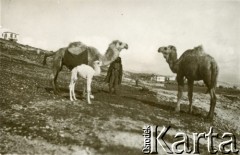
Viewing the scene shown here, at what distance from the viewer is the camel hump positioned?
613 cm

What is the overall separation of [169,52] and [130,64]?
2.96 ft

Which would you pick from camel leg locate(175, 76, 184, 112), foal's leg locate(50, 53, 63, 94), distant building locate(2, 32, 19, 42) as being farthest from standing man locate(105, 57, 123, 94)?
distant building locate(2, 32, 19, 42)

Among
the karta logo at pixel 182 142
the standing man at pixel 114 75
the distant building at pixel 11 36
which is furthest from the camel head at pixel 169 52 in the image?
the distant building at pixel 11 36

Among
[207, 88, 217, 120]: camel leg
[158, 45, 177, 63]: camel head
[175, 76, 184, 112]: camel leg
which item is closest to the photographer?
[207, 88, 217, 120]: camel leg

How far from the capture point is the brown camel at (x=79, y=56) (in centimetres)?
609

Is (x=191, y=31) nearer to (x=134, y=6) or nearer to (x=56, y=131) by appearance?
(x=134, y=6)

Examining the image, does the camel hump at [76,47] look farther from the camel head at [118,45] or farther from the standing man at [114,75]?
the standing man at [114,75]

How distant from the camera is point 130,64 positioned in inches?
261

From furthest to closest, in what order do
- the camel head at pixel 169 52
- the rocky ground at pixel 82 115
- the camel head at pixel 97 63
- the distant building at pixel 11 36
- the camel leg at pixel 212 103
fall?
the distant building at pixel 11 36 → the camel head at pixel 169 52 → the camel leg at pixel 212 103 → the camel head at pixel 97 63 → the rocky ground at pixel 82 115

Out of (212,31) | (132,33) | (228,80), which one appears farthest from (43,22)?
(228,80)

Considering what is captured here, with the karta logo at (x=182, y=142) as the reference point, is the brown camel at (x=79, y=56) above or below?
above

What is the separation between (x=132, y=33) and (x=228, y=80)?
233 centimetres

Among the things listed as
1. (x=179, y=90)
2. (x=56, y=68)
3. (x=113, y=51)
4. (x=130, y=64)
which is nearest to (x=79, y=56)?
(x=56, y=68)

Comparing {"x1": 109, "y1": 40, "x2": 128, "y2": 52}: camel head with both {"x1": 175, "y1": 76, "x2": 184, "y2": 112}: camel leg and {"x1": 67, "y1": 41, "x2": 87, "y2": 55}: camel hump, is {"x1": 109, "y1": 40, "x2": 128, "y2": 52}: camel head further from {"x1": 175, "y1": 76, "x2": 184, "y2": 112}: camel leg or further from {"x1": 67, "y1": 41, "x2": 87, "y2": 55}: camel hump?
{"x1": 175, "y1": 76, "x2": 184, "y2": 112}: camel leg
